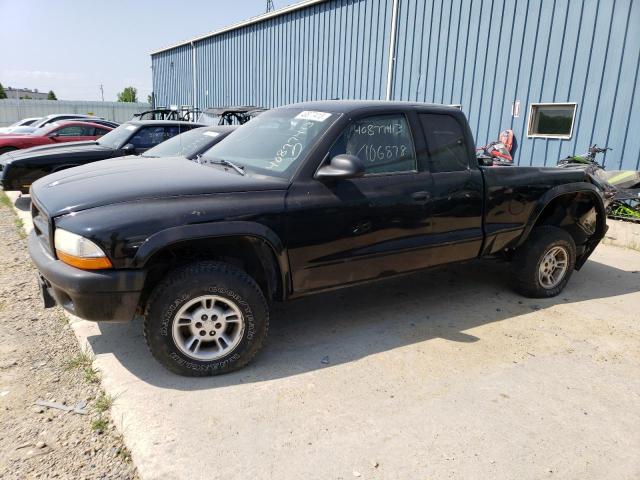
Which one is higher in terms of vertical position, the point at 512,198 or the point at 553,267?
the point at 512,198

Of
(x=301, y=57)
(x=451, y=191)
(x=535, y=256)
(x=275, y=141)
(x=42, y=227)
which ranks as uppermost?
(x=301, y=57)

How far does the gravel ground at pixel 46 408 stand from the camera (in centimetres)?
239

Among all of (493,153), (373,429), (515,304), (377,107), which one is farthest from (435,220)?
(493,153)

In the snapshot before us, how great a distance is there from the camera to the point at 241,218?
3.06 metres

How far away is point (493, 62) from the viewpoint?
32.3 feet

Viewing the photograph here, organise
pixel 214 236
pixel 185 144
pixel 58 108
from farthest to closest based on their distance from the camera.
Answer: pixel 58 108 < pixel 185 144 < pixel 214 236

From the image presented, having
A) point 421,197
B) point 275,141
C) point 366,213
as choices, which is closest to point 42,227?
point 275,141

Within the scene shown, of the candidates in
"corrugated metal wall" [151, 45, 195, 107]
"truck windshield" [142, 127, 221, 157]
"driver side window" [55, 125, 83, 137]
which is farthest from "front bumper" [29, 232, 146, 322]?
"corrugated metal wall" [151, 45, 195, 107]

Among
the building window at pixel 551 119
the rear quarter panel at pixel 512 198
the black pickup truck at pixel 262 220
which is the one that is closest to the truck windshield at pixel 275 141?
the black pickup truck at pixel 262 220

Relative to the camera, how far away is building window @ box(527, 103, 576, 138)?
349 inches

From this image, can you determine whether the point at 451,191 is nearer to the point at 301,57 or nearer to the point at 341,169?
the point at 341,169

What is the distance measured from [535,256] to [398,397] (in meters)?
2.40

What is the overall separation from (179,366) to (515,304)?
10.5ft

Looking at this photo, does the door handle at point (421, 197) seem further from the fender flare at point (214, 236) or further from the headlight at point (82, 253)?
the headlight at point (82, 253)
